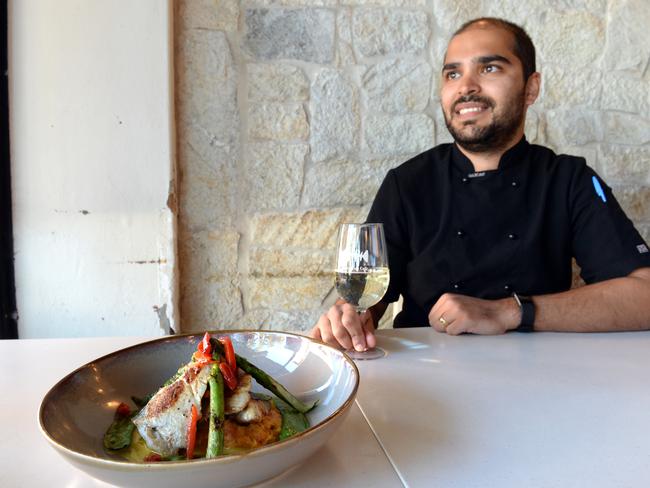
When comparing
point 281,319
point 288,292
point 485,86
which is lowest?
point 281,319

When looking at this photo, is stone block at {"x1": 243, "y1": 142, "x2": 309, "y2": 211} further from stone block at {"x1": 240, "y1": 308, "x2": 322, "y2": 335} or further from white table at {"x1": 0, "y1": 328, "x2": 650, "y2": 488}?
white table at {"x1": 0, "y1": 328, "x2": 650, "y2": 488}

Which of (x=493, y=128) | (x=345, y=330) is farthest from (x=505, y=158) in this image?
(x=345, y=330)

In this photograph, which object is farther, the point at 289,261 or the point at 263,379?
the point at 289,261

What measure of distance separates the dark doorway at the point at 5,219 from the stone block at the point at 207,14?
551 mm

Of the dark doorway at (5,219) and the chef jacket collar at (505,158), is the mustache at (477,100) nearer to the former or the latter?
the chef jacket collar at (505,158)

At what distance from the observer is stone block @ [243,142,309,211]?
1.78 metres

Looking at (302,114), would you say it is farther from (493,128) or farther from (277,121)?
(493,128)

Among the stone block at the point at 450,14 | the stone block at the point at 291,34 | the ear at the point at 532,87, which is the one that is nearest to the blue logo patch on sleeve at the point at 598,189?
the ear at the point at 532,87

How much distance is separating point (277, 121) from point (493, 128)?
752mm

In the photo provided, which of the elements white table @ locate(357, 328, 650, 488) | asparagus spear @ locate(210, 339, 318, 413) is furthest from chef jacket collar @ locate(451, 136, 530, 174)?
asparagus spear @ locate(210, 339, 318, 413)

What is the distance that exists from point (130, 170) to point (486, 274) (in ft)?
4.01

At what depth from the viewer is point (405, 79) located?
1.84 m

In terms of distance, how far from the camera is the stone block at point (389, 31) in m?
1.80

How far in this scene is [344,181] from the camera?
1.83 metres
